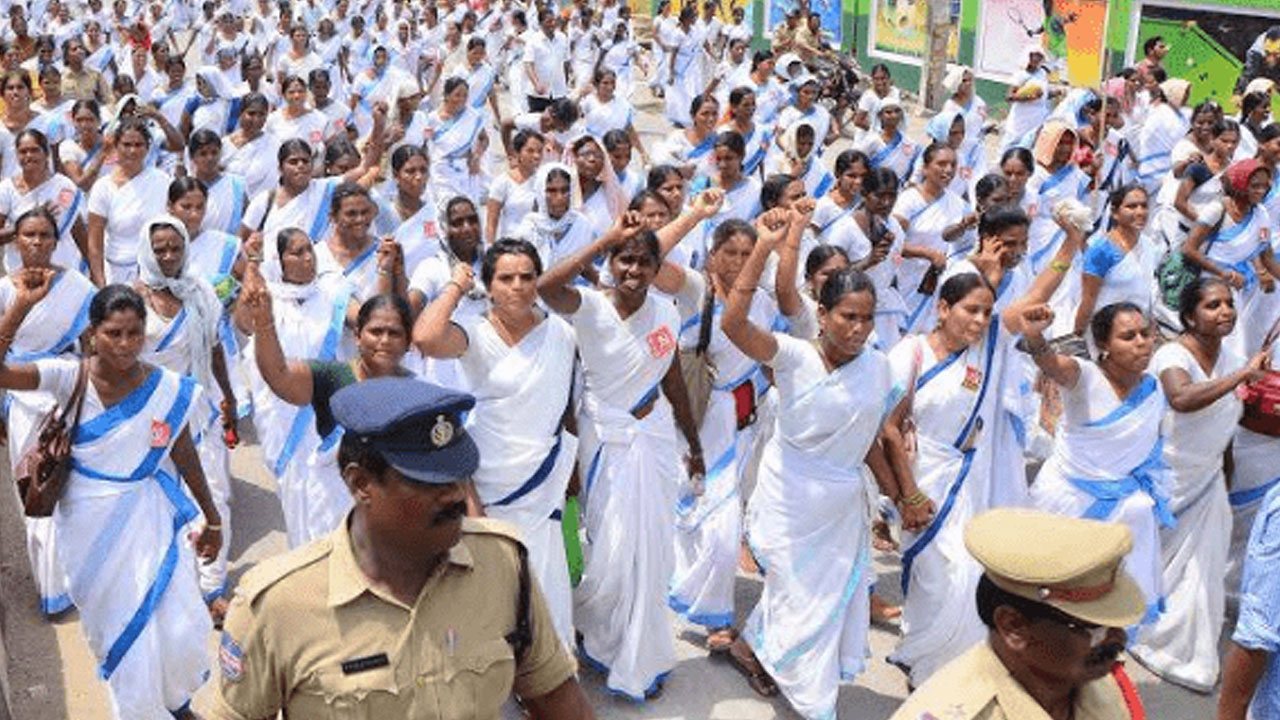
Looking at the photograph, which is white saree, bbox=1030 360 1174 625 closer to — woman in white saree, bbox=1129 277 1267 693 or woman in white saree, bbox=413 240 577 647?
woman in white saree, bbox=1129 277 1267 693

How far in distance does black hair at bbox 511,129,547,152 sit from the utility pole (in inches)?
506

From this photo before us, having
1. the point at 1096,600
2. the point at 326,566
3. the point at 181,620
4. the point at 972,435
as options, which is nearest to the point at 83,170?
the point at 181,620

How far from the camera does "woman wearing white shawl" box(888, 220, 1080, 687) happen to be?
15.4 ft

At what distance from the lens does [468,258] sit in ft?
19.5

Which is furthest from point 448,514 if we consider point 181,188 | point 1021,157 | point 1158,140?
point 1158,140

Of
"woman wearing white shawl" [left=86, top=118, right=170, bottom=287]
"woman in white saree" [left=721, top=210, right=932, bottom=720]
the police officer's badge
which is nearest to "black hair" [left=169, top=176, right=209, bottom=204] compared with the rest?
"woman wearing white shawl" [left=86, top=118, right=170, bottom=287]

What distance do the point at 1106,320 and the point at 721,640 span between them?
6.03ft

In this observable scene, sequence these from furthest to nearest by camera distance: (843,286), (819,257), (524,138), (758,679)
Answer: (524,138), (819,257), (758,679), (843,286)

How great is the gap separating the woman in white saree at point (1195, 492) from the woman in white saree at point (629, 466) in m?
1.81

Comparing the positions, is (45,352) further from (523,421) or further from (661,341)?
(661,341)

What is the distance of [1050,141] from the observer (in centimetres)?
860

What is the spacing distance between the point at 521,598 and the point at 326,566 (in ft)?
1.19

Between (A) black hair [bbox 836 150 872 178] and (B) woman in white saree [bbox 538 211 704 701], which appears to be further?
(A) black hair [bbox 836 150 872 178]

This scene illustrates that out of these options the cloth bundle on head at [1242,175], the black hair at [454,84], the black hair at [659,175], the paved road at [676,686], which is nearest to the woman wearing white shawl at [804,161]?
the black hair at [659,175]
